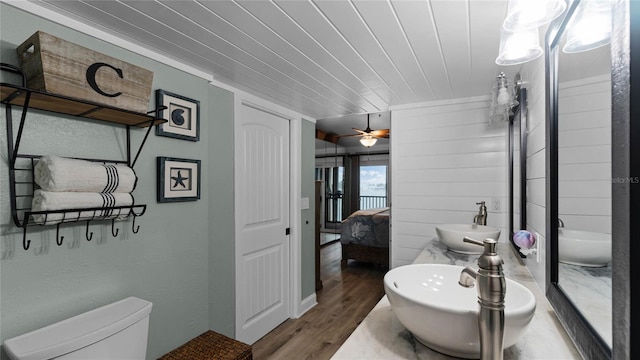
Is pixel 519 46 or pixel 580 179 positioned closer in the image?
pixel 580 179

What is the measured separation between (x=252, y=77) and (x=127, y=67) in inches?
34.4

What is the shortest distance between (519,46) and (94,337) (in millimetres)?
1862

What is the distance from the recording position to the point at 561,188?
0.87 m

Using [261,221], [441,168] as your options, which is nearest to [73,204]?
[261,221]

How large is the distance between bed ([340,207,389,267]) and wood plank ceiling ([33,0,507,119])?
264 centimetres

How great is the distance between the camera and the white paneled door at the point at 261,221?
7.95 feet

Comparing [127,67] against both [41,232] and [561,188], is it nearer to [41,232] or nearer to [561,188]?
[41,232]

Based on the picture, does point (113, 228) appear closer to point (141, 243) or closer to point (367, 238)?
point (141, 243)

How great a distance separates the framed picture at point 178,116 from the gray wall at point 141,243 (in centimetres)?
5

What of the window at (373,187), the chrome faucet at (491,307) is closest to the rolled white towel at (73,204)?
the chrome faucet at (491,307)

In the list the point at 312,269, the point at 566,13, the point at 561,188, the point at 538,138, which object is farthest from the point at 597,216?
the point at 312,269

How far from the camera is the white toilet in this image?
1066 mm

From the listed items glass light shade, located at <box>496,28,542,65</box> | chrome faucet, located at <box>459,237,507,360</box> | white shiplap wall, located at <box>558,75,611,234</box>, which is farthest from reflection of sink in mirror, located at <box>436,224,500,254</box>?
chrome faucet, located at <box>459,237,507,360</box>

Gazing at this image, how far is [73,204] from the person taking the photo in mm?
1183
